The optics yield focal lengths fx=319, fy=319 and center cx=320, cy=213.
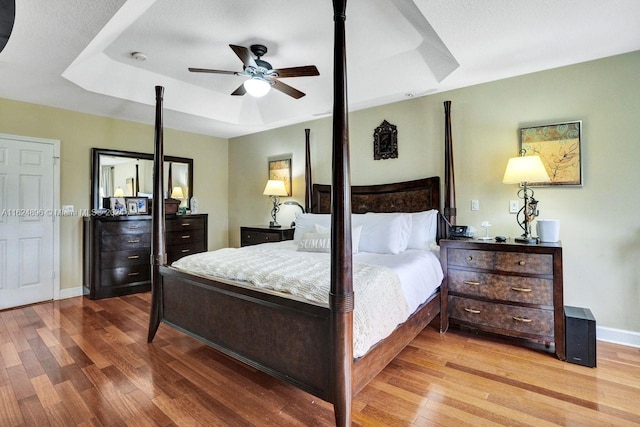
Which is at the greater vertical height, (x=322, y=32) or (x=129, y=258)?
(x=322, y=32)

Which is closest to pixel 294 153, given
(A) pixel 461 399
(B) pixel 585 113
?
(B) pixel 585 113

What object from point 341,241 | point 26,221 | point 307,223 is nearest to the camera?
point 341,241

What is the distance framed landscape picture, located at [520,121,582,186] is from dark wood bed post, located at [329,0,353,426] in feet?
7.76

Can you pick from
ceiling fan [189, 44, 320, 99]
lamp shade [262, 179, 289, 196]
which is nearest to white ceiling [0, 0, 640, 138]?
ceiling fan [189, 44, 320, 99]

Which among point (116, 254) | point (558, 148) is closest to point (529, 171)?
point (558, 148)

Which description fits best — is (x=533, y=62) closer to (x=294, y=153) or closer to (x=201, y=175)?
(x=294, y=153)

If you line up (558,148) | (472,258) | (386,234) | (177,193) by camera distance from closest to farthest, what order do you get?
(472,258)
(558,148)
(386,234)
(177,193)

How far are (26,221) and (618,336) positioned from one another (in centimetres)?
622

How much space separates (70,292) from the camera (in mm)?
4188

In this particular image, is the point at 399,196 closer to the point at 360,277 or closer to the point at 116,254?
the point at 360,277

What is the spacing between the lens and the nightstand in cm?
438

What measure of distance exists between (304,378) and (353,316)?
0.45 m

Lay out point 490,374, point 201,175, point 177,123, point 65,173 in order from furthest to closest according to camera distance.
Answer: point 201,175 < point 177,123 < point 65,173 < point 490,374

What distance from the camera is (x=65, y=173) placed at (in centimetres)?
412
